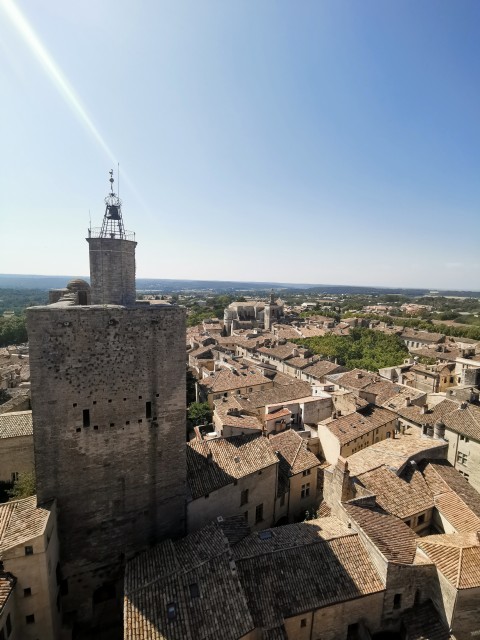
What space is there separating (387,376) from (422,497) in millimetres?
28478

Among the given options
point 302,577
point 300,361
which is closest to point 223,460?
point 302,577

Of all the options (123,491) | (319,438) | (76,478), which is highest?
(76,478)

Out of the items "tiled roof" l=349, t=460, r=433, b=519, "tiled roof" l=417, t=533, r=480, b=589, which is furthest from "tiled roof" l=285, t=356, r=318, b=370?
"tiled roof" l=417, t=533, r=480, b=589

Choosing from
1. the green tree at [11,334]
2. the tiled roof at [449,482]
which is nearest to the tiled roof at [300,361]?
the tiled roof at [449,482]

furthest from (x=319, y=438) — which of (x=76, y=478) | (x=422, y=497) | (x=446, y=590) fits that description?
(x=76, y=478)

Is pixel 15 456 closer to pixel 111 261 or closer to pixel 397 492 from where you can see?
pixel 111 261

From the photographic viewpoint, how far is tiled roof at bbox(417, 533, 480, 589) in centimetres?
1374

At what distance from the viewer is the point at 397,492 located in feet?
63.6

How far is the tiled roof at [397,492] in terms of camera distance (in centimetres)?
1852

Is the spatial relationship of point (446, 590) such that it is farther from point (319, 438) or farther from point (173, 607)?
point (319, 438)

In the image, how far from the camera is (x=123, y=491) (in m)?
16.6

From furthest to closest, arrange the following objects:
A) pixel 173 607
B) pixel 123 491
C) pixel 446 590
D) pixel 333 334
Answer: pixel 333 334, pixel 123 491, pixel 446 590, pixel 173 607

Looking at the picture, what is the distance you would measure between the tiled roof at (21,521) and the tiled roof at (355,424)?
63.3 ft

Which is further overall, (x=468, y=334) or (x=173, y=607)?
(x=468, y=334)
